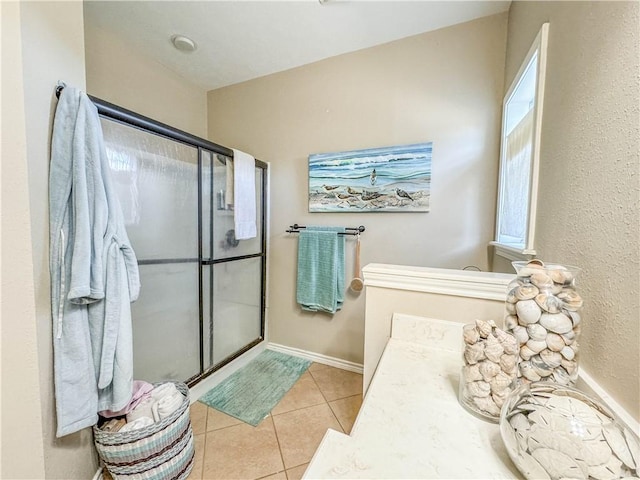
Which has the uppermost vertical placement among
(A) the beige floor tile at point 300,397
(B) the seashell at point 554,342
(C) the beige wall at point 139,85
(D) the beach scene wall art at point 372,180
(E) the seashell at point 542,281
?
(C) the beige wall at point 139,85

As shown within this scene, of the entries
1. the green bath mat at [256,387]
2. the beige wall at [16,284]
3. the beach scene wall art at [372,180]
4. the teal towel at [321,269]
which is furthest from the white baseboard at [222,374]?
the beach scene wall art at [372,180]

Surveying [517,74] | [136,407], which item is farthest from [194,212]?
[517,74]

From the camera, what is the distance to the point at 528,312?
1.85 feet

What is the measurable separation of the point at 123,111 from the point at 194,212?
2.03 ft

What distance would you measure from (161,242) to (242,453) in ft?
3.96

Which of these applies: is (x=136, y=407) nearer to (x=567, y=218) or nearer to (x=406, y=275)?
(x=406, y=275)

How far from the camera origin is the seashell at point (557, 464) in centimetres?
35

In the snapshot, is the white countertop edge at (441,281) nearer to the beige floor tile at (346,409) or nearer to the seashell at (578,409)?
the seashell at (578,409)

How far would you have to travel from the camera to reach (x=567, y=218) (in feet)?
2.35

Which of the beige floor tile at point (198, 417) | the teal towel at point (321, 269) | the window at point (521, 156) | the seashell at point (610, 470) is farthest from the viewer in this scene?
the teal towel at point (321, 269)

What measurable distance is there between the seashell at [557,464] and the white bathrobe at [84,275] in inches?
48.4

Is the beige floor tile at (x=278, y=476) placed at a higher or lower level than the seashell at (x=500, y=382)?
lower

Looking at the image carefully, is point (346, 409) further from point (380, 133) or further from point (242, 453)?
point (380, 133)

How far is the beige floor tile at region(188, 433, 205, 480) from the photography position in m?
1.14
